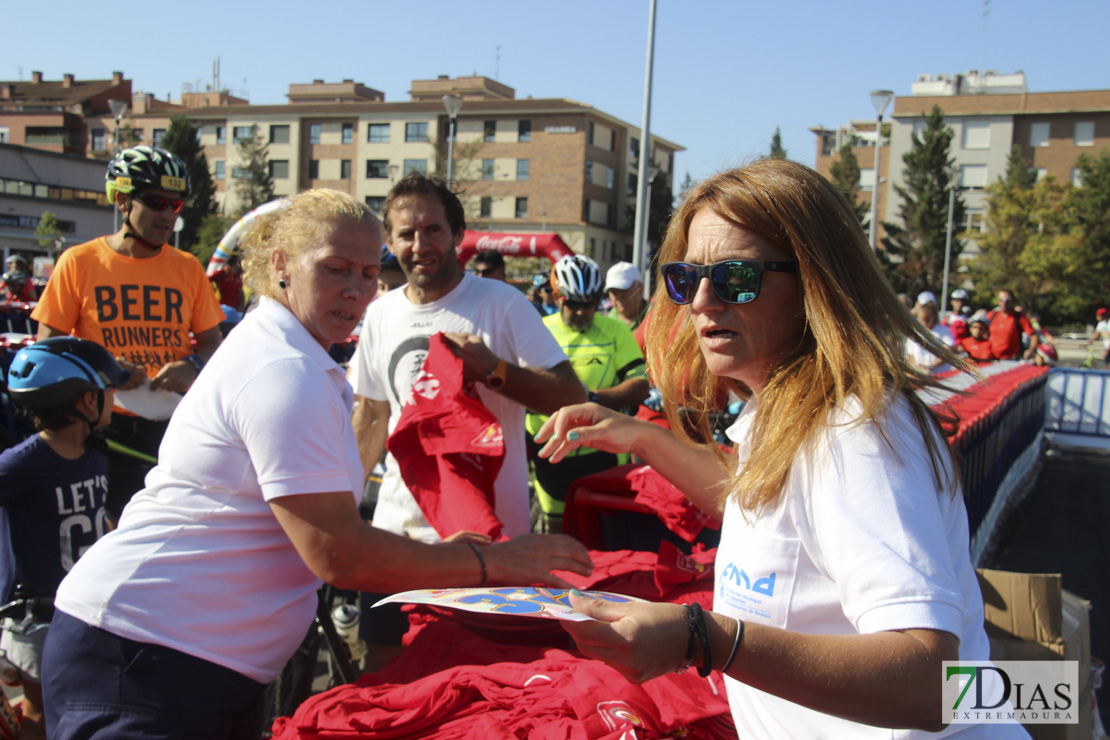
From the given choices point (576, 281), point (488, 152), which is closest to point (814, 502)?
point (576, 281)

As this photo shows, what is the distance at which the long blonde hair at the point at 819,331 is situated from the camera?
1.42 m

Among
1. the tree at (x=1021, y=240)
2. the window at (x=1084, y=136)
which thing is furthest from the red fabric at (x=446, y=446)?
the window at (x=1084, y=136)

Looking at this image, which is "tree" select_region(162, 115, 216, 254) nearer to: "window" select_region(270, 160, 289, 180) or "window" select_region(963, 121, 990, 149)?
"window" select_region(270, 160, 289, 180)

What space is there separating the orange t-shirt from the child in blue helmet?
2.72ft

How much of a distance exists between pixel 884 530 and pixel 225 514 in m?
1.57

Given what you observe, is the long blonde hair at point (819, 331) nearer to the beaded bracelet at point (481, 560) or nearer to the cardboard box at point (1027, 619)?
the beaded bracelet at point (481, 560)

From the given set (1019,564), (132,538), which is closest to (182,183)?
(132,538)

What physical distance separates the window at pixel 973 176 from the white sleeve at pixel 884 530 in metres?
75.5

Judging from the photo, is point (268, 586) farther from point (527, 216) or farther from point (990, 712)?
point (527, 216)

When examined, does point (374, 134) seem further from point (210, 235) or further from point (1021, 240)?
point (1021, 240)

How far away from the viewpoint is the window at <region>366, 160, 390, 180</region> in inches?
2751

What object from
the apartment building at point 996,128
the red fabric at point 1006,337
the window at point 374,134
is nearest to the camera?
the red fabric at point 1006,337

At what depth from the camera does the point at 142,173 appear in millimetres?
4344

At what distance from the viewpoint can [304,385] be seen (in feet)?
6.73
